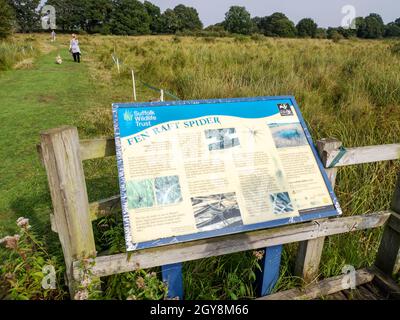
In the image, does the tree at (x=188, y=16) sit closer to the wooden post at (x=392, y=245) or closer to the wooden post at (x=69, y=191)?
the wooden post at (x=392, y=245)

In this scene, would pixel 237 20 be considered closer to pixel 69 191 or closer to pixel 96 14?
pixel 96 14

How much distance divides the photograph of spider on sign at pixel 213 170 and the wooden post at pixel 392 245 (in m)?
0.58

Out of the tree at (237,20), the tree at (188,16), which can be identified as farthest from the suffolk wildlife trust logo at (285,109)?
the tree at (188,16)

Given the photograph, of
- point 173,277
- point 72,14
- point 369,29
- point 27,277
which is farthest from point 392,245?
point 72,14

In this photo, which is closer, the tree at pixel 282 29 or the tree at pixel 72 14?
the tree at pixel 282 29

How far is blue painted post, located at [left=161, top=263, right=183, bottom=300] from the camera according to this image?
1.82 metres

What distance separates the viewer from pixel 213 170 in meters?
1.79

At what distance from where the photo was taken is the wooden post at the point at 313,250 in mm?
2004

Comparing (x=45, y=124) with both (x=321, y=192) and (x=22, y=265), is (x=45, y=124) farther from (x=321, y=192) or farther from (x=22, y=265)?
(x=321, y=192)

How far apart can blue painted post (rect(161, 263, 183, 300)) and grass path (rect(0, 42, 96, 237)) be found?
1816 mm

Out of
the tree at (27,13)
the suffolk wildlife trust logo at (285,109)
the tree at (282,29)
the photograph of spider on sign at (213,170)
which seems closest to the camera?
the photograph of spider on sign at (213,170)

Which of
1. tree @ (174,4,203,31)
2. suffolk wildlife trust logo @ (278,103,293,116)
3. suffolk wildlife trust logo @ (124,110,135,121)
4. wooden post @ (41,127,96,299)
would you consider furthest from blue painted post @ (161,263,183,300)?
tree @ (174,4,203,31)

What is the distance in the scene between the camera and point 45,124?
640 centimetres

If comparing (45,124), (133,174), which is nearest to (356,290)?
(133,174)
